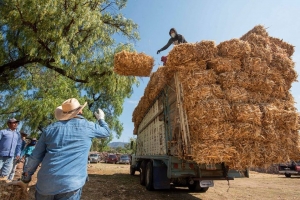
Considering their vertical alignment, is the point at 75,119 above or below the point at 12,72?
below

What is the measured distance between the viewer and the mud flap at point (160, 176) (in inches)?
258

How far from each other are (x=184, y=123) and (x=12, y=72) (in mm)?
9540

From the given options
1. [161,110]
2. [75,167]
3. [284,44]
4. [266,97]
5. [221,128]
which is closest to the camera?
[75,167]

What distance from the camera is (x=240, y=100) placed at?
181 inches

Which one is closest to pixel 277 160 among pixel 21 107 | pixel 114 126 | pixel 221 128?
pixel 221 128

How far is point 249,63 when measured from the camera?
4.83 meters

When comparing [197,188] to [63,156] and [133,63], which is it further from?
[63,156]

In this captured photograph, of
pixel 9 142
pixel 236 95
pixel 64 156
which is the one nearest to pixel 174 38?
pixel 236 95

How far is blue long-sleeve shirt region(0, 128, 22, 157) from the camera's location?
5.92 metres

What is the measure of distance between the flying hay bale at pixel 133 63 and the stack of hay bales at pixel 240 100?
1.12m

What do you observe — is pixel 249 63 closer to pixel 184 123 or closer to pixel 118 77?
pixel 184 123

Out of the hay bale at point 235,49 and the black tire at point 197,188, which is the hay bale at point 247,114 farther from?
the black tire at point 197,188

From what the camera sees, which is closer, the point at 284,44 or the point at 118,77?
the point at 284,44

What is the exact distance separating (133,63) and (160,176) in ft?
11.0
